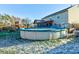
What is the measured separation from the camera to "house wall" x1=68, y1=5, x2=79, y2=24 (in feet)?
11.9

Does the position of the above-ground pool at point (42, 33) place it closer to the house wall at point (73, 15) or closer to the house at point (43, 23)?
the house at point (43, 23)

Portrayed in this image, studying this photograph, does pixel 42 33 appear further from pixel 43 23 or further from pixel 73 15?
pixel 73 15

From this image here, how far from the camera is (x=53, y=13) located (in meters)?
3.71

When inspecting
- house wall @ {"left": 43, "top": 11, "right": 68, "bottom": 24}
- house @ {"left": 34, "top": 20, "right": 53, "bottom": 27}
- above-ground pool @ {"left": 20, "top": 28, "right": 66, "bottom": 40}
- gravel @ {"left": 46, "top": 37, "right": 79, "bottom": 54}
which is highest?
house wall @ {"left": 43, "top": 11, "right": 68, "bottom": 24}

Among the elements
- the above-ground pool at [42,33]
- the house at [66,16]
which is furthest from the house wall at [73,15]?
the above-ground pool at [42,33]

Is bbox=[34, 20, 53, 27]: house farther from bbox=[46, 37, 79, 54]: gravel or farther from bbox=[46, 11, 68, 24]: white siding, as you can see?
bbox=[46, 37, 79, 54]: gravel

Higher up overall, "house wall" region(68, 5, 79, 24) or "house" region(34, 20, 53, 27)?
"house wall" region(68, 5, 79, 24)

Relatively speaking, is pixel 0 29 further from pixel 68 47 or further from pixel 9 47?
pixel 68 47

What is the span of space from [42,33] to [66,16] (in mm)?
416

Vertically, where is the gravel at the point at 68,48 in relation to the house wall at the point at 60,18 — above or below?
below

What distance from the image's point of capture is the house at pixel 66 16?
12.0ft

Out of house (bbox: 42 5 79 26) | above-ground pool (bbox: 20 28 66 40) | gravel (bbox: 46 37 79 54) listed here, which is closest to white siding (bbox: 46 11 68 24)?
house (bbox: 42 5 79 26)
